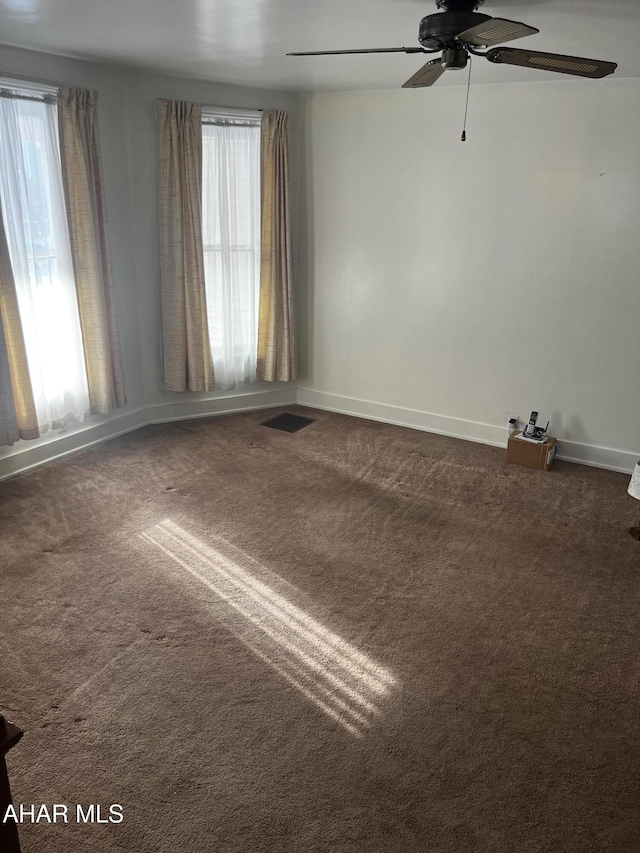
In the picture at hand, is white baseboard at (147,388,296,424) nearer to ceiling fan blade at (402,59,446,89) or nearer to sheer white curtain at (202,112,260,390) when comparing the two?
sheer white curtain at (202,112,260,390)

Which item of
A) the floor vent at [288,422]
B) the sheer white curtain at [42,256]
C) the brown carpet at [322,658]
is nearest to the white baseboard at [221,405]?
the floor vent at [288,422]

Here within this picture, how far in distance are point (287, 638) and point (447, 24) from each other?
8.49 ft

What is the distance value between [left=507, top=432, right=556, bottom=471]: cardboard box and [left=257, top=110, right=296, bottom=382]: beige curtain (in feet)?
6.35

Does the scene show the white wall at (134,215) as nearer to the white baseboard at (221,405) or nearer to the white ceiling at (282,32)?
the white baseboard at (221,405)

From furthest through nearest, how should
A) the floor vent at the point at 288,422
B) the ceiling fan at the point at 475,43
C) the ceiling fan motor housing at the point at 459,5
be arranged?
1. the floor vent at the point at 288,422
2. the ceiling fan motor housing at the point at 459,5
3. the ceiling fan at the point at 475,43

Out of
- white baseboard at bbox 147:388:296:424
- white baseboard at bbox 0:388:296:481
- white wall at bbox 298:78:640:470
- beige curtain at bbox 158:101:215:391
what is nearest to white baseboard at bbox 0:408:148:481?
white baseboard at bbox 0:388:296:481

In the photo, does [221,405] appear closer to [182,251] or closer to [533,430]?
[182,251]

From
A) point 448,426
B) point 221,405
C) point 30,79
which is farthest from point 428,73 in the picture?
point 221,405

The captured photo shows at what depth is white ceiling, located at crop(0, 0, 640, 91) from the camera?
8.48 ft

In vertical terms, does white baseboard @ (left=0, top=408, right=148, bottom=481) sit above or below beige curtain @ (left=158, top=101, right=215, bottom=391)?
below

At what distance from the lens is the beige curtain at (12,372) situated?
3729 mm

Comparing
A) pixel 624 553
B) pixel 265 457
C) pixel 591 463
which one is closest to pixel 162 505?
pixel 265 457

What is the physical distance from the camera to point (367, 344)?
525 centimetres

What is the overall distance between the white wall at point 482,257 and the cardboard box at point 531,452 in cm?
25
